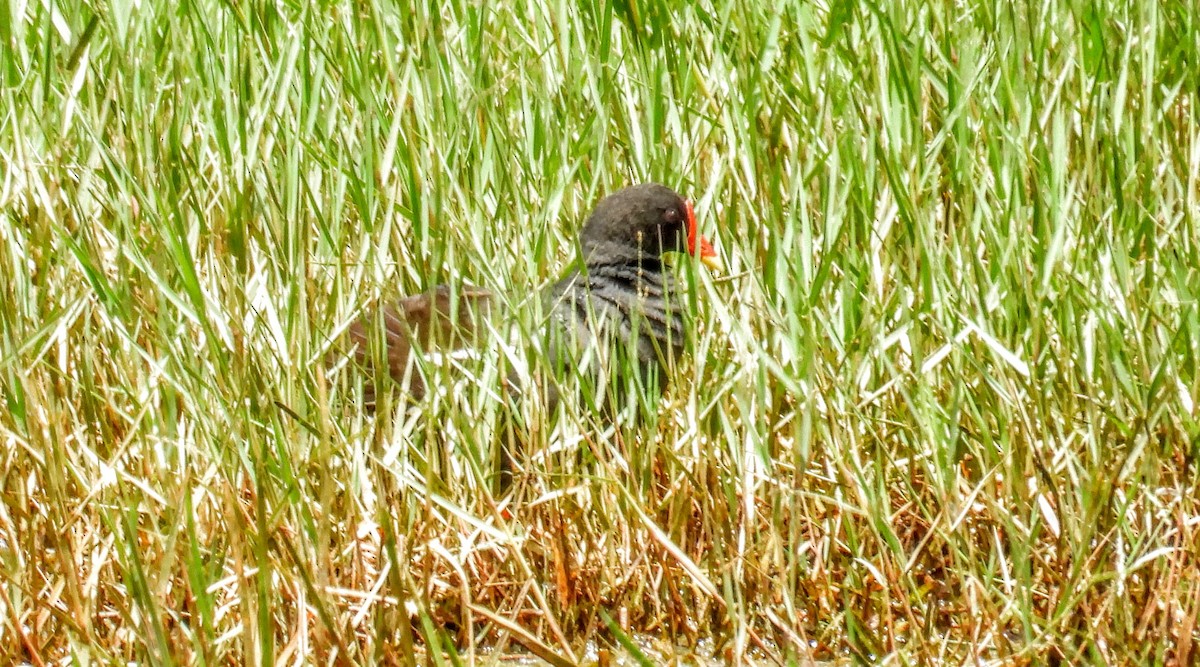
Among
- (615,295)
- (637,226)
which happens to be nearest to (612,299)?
(615,295)

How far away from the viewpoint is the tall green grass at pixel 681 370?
2.25 meters

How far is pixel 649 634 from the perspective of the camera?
2.47 metres

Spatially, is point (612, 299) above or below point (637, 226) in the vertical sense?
below

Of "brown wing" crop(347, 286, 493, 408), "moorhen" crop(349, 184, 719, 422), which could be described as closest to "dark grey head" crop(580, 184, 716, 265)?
"moorhen" crop(349, 184, 719, 422)

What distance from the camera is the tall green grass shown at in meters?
2.25

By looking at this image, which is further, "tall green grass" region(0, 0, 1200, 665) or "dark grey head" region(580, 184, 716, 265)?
"dark grey head" region(580, 184, 716, 265)

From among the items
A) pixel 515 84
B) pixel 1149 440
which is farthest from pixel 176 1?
pixel 1149 440

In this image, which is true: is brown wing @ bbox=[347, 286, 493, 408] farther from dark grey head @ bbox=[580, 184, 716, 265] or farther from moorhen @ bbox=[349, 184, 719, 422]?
dark grey head @ bbox=[580, 184, 716, 265]

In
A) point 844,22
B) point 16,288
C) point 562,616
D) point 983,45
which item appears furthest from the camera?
point 983,45

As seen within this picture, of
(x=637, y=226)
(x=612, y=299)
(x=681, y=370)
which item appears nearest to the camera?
(x=681, y=370)

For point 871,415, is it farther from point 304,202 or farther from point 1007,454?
point 304,202

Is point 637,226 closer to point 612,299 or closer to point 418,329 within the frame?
point 612,299

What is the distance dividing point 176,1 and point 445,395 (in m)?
1.40

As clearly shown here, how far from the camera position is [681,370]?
2.85 metres
